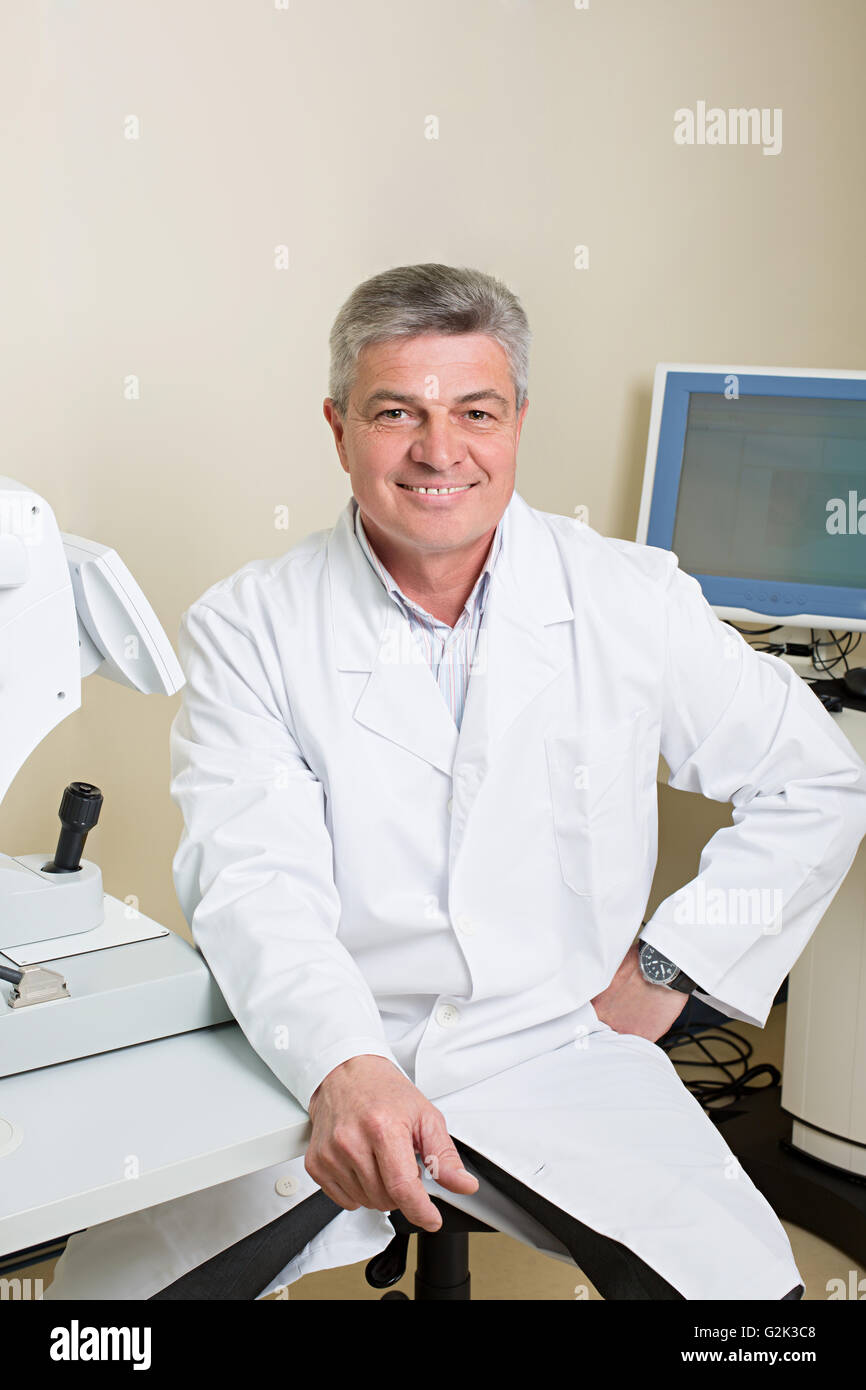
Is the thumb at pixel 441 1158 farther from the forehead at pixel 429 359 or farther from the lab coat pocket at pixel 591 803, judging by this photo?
the forehead at pixel 429 359

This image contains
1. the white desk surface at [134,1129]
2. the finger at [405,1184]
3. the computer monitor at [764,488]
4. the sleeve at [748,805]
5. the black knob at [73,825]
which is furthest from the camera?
the computer monitor at [764,488]

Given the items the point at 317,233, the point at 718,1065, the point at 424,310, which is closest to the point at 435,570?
the point at 424,310

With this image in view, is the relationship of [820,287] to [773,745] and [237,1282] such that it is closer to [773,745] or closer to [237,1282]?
[773,745]

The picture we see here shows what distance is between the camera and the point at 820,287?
7.29 ft

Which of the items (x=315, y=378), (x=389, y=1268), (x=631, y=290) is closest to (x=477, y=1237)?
(x=389, y=1268)

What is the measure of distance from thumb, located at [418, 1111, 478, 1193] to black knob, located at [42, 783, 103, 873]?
0.37 metres

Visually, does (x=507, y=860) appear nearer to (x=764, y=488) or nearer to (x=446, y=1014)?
(x=446, y=1014)

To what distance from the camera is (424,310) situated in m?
1.27

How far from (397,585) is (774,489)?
99 centimetres

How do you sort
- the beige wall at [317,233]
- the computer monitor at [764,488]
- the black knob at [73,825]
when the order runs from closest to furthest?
1. the black knob at [73,825]
2. the beige wall at [317,233]
3. the computer monitor at [764,488]

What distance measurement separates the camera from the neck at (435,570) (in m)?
1.35

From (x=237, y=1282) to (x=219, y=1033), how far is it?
251 millimetres

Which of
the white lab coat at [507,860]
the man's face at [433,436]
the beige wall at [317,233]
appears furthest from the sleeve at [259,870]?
the beige wall at [317,233]

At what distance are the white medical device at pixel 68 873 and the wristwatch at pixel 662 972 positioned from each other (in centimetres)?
52
